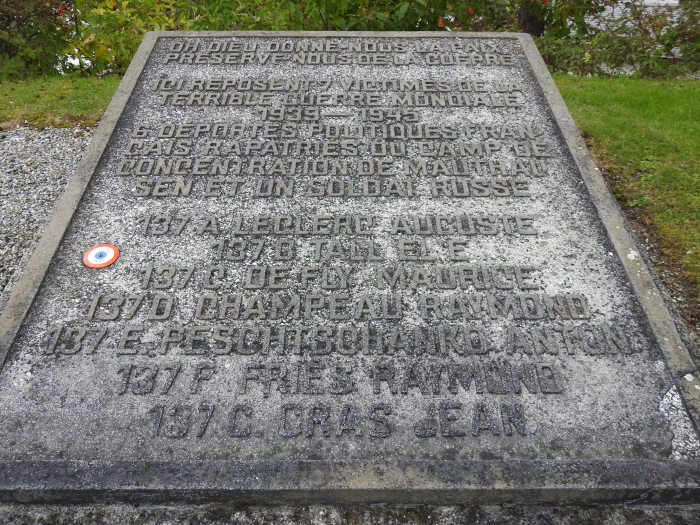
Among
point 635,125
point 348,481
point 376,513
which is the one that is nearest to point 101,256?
point 348,481

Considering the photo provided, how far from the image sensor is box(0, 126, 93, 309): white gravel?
3.65 m

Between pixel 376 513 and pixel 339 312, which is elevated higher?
pixel 339 312

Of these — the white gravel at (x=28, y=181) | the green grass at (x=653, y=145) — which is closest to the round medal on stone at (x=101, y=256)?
the white gravel at (x=28, y=181)

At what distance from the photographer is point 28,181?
4.25 meters

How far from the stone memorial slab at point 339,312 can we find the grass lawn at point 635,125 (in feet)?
3.39

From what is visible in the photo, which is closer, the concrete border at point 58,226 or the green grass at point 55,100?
A: the concrete border at point 58,226

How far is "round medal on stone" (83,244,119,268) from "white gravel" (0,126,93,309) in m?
0.86

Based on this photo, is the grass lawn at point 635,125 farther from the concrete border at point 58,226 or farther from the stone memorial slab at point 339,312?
the concrete border at point 58,226

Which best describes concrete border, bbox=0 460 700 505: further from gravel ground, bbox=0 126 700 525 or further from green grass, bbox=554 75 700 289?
green grass, bbox=554 75 700 289

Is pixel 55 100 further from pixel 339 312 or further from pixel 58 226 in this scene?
pixel 339 312

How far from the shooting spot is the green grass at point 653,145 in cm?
372

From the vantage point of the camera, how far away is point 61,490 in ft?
6.75

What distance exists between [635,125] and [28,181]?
19.0 feet

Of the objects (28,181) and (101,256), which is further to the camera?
(28,181)
